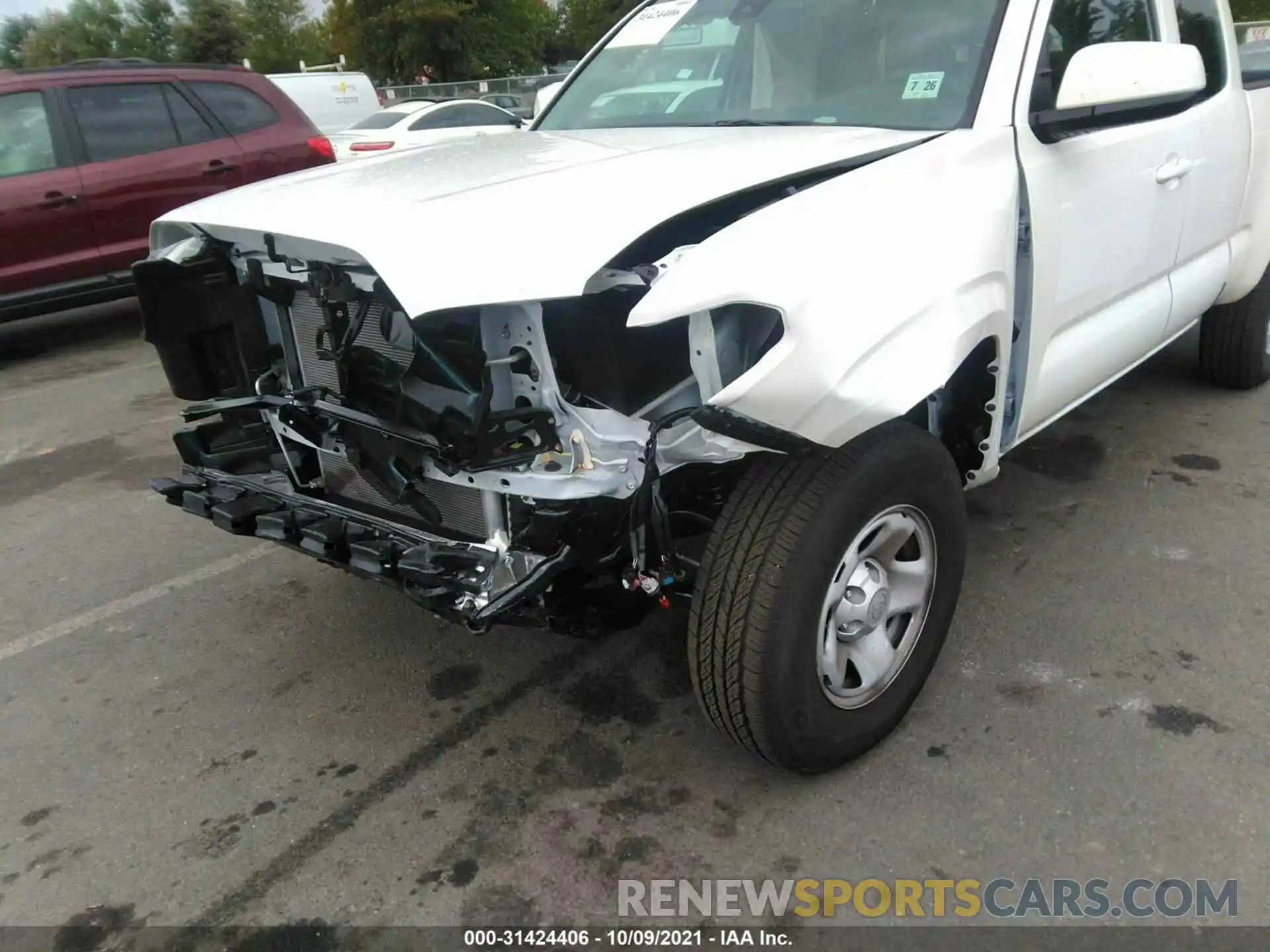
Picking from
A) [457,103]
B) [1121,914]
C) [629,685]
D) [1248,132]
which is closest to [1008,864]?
[1121,914]

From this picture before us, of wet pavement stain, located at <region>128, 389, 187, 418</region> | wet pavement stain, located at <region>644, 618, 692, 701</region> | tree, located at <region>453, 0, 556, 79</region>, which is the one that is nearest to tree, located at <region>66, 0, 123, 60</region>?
tree, located at <region>453, 0, 556, 79</region>

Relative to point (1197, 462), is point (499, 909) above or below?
above

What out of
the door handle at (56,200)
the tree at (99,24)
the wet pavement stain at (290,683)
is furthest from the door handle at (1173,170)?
the tree at (99,24)

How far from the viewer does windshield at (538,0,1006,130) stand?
2.83 meters

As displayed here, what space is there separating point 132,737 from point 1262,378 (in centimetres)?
518

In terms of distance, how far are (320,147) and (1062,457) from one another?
6.17 metres

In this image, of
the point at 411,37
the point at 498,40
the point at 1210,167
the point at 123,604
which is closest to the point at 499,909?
the point at 123,604

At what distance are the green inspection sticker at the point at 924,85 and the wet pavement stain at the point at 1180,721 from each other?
1.79 metres

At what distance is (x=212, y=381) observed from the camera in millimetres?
3021

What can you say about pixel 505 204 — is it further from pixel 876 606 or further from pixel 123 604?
pixel 123 604

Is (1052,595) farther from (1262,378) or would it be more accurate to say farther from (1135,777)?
(1262,378)

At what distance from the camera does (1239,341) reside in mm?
4688

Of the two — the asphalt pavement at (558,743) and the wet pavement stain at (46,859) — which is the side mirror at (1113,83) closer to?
the asphalt pavement at (558,743)

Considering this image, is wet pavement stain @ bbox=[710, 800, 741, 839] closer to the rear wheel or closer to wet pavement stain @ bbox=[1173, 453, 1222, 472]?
wet pavement stain @ bbox=[1173, 453, 1222, 472]
